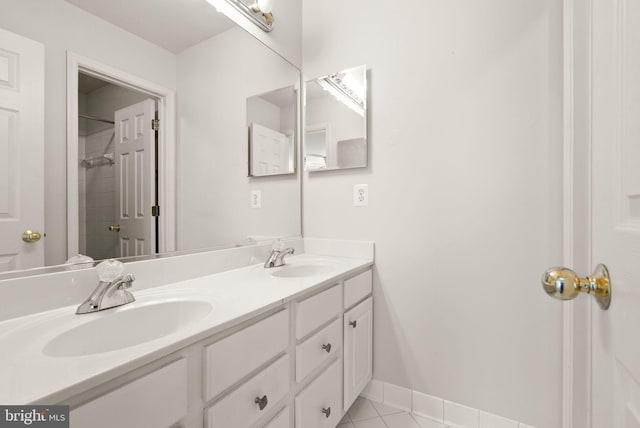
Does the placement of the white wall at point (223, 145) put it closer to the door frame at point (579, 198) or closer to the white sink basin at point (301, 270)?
the white sink basin at point (301, 270)

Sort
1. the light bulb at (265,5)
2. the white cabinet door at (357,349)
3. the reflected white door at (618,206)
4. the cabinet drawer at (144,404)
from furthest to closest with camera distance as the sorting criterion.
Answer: the light bulb at (265,5) → the white cabinet door at (357,349) → the cabinet drawer at (144,404) → the reflected white door at (618,206)

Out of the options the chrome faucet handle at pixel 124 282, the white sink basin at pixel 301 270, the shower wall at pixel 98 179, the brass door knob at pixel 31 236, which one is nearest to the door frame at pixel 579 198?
the white sink basin at pixel 301 270

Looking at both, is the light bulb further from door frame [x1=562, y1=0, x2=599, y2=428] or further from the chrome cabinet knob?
the chrome cabinet knob

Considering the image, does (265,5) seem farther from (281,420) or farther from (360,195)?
(281,420)

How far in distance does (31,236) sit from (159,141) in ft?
1.62

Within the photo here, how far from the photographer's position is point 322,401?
3.63 feet

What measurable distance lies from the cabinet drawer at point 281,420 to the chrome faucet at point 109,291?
554 mm

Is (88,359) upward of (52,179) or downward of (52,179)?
downward

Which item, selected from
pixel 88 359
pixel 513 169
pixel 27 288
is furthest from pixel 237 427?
pixel 513 169

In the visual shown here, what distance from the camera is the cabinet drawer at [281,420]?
2.82 feet

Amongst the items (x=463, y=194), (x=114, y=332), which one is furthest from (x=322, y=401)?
Answer: (x=463, y=194)

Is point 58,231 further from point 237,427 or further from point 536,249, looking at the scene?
point 536,249

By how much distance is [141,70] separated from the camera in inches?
40.7

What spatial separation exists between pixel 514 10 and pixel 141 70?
5.09ft
